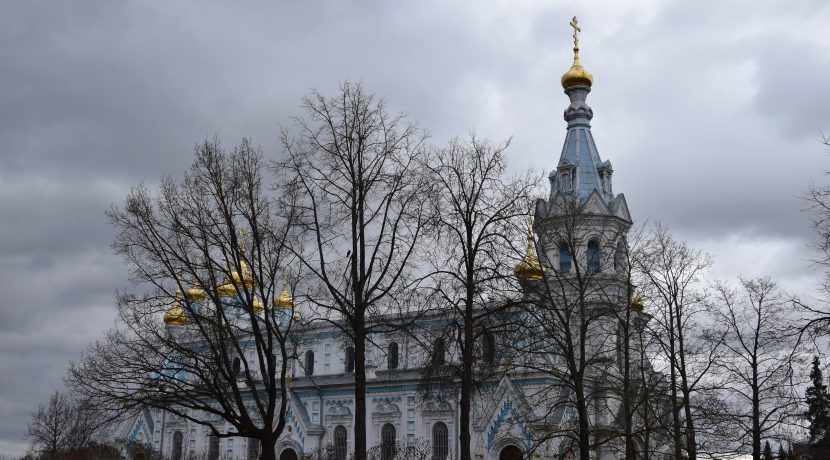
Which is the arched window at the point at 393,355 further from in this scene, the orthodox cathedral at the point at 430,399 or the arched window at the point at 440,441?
the arched window at the point at 440,441

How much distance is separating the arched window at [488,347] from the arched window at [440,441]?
20.2m

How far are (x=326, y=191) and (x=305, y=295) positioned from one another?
2.52m

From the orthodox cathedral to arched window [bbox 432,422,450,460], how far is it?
46 mm

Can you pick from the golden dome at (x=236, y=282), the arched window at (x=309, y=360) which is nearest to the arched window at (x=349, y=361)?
the arched window at (x=309, y=360)

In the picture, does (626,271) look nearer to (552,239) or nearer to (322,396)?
(552,239)

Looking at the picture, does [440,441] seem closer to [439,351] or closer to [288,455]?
[288,455]

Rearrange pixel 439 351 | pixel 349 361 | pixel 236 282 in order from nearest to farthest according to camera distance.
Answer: pixel 439 351
pixel 236 282
pixel 349 361

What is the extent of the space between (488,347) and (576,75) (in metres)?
22.7

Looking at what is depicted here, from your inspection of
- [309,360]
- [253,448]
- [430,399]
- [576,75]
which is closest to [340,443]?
[253,448]

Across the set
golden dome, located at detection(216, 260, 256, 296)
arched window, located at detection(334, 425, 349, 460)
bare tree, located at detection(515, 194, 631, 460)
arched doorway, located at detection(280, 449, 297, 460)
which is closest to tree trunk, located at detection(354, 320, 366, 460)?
golden dome, located at detection(216, 260, 256, 296)

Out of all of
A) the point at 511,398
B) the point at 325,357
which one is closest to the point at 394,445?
the point at 511,398

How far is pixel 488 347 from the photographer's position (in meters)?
22.0

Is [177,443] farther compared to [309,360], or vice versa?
[177,443]

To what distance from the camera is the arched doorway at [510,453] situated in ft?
125
